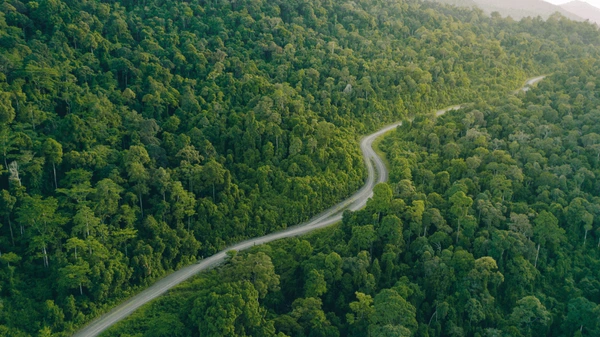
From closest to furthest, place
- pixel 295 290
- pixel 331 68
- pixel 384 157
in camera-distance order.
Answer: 1. pixel 295 290
2. pixel 384 157
3. pixel 331 68

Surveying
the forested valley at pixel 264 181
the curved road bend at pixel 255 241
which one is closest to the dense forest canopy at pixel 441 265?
the forested valley at pixel 264 181

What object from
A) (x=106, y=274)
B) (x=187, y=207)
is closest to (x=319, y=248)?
(x=187, y=207)

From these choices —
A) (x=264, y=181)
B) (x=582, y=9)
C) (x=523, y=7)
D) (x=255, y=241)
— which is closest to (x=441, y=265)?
(x=255, y=241)

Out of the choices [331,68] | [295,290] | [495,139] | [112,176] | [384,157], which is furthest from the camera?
[331,68]

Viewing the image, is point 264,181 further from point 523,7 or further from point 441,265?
point 523,7

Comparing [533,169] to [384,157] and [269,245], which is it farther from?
[269,245]

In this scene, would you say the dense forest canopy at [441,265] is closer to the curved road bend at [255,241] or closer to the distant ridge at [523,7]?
the curved road bend at [255,241]
